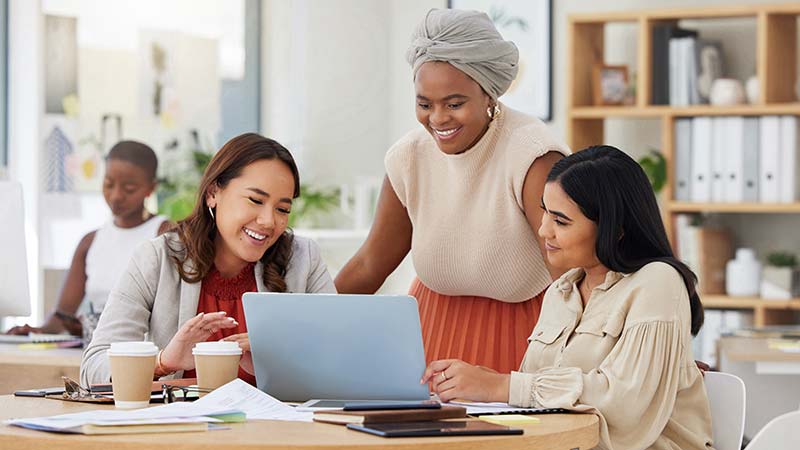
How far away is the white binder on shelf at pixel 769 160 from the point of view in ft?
16.4

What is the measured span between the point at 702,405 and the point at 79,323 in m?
2.04

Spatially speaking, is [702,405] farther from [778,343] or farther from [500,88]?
[778,343]

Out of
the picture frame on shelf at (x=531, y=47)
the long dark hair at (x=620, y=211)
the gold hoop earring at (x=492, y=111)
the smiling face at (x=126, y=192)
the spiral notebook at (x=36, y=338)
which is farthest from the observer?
the picture frame on shelf at (x=531, y=47)

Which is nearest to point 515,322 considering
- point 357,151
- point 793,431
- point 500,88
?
point 500,88

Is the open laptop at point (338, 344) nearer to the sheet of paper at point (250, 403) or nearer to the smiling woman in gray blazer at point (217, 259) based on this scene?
the sheet of paper at point (250, 403)

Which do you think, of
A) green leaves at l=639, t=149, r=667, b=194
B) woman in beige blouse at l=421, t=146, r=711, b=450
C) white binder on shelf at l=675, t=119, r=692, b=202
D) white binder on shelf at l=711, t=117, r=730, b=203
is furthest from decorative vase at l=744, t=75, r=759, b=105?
woman in beige blouse at l=421, t=146, r=711, b=450

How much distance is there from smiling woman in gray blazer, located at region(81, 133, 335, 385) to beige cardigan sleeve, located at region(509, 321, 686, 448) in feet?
1.97

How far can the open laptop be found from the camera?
198 centimetres

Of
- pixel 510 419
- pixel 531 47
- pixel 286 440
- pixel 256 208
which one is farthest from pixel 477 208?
pixel 531 47

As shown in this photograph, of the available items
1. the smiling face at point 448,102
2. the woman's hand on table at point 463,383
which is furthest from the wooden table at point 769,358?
the woman's hand on table at point 463,383

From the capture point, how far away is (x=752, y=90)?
A: 5.10 metres

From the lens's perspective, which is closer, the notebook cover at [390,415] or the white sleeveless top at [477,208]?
the notebook cover at [390,415]

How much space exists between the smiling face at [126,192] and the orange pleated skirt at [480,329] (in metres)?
1.72

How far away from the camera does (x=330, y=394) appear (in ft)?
6.72
